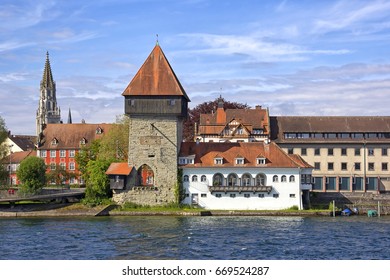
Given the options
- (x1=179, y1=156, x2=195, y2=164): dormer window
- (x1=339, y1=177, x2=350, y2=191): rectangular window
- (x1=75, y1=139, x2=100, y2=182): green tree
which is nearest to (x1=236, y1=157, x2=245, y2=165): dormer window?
(x1=179, y1=156, x2=195, y2=164): dormer window

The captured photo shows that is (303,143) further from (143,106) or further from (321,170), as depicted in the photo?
(143,106)

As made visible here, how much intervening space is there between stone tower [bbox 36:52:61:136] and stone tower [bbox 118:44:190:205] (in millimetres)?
90277

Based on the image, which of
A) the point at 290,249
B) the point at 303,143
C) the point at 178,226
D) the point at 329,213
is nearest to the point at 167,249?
the point at 290,249

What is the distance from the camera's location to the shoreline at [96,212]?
67875 millimetres

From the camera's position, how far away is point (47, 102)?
15888 centimetres

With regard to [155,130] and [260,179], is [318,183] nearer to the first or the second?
[260,179]

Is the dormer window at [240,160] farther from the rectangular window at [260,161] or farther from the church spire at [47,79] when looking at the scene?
the church spire at [47,79]

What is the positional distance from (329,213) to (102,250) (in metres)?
30.2

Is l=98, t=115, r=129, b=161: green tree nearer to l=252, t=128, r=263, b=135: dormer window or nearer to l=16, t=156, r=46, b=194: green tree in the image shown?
l=16, t=156, r=46, b=194: green tree

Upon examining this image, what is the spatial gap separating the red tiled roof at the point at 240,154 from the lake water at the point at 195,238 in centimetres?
770

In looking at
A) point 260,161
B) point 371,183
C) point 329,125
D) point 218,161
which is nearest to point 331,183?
point 371,183

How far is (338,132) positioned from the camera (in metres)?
87.6

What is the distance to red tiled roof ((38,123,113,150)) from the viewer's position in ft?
348

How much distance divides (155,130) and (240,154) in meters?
9.37
